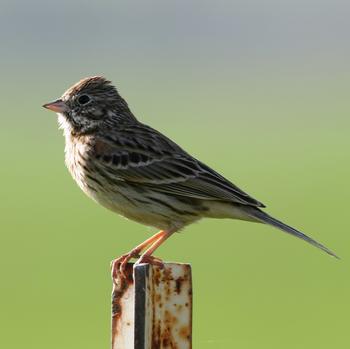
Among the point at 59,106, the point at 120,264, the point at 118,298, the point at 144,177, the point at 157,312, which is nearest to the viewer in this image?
the point at 157,312

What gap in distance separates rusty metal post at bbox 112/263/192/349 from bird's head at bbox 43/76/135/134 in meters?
4.49

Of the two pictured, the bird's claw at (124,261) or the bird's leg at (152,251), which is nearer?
the bird's claw at (124,261)

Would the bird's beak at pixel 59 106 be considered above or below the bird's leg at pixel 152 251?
above

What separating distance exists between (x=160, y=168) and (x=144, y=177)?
17 centimetres

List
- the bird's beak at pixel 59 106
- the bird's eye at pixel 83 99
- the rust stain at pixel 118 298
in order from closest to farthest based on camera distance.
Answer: the rust stain at pixel 118 298, the bird's beak at pixel 59 106, the bird's eye at pixel 83 99

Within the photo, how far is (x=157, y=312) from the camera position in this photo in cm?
483

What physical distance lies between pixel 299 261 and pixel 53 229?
5658 mm

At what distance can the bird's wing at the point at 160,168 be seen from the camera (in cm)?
876

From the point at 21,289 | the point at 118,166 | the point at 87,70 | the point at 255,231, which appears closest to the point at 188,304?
the point at 118,166

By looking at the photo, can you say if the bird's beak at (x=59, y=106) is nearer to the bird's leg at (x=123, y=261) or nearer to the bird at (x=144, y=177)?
the bird at (x=144, y=177)

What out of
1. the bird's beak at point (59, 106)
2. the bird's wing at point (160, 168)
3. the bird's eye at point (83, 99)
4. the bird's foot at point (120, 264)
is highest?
the bird's eye at point (83, 99)

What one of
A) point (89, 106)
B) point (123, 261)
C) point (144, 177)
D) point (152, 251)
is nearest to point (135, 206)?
point (144, 177)

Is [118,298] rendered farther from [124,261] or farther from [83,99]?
[83,99]

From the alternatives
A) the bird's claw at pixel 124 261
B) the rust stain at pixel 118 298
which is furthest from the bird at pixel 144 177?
the rust stain at pixel 118 298
